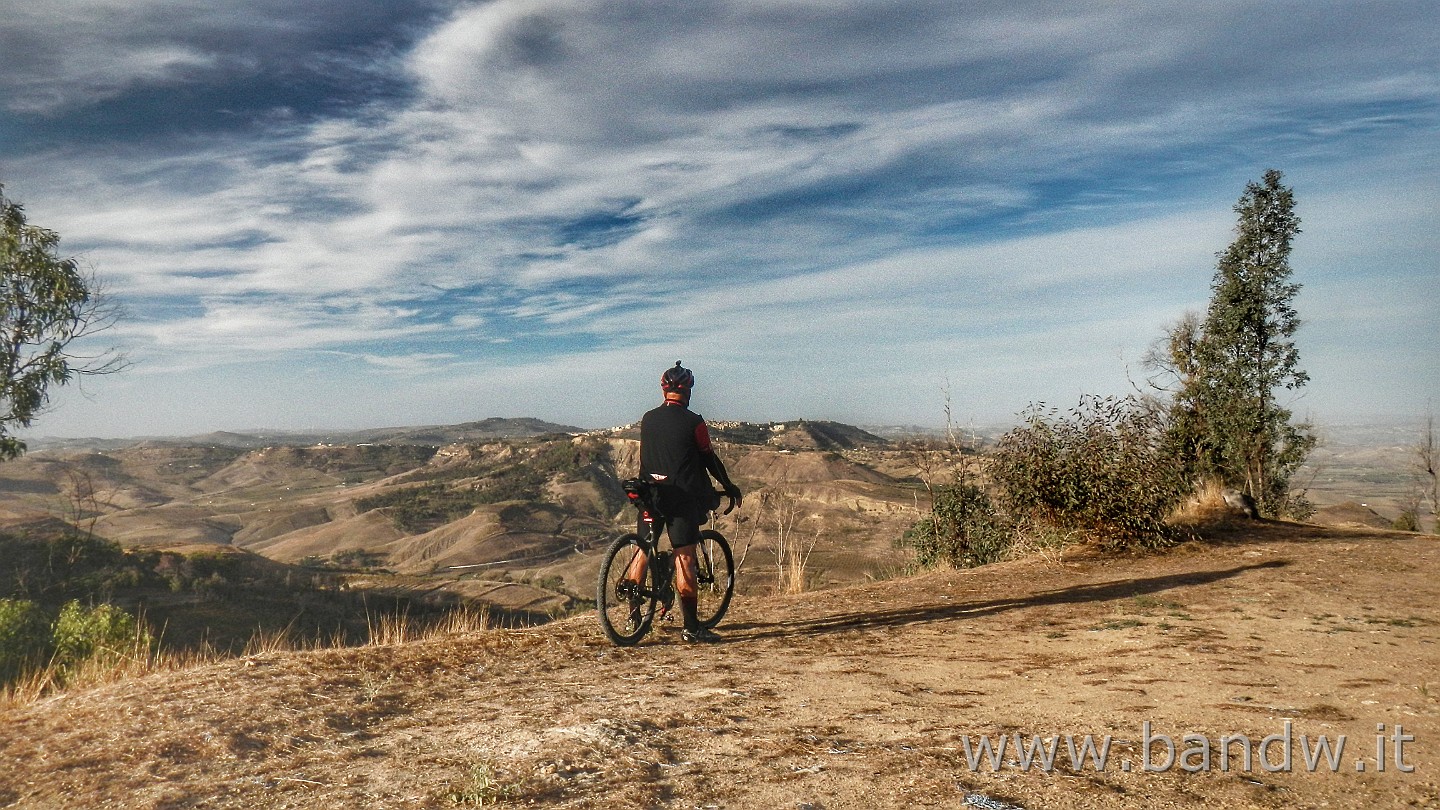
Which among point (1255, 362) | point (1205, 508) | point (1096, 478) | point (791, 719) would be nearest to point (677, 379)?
point (791, 719)

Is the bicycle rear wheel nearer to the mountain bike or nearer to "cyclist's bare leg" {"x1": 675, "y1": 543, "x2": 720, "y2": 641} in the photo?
the mountain bike

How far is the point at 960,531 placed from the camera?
17984mm

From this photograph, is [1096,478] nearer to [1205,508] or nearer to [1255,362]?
[1205,508]

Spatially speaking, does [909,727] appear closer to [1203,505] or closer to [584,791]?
[584,791]

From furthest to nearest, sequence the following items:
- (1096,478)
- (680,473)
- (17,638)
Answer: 1. (17,638)
2. (1096,478)
3. (680,473)

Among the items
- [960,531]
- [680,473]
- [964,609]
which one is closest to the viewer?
[680,473]

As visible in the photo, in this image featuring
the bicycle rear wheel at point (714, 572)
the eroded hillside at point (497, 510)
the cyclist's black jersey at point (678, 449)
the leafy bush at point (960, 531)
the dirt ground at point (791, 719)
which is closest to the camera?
the dirt ground at point (791, 719)

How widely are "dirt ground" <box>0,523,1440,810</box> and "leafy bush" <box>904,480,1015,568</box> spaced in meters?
8.23

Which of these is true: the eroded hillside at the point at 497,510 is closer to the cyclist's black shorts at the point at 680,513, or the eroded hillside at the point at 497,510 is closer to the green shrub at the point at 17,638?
the green shrub at the point at 17,638

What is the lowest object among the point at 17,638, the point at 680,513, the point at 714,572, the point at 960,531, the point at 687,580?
the point at 17,638

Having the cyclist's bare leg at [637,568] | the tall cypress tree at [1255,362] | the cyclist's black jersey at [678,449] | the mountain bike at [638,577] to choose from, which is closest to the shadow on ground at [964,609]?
the mountain bike at [638,577]

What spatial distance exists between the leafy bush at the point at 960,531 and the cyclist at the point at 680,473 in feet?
32.0

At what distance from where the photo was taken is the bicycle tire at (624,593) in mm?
6809

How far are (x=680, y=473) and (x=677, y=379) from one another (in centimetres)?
86
